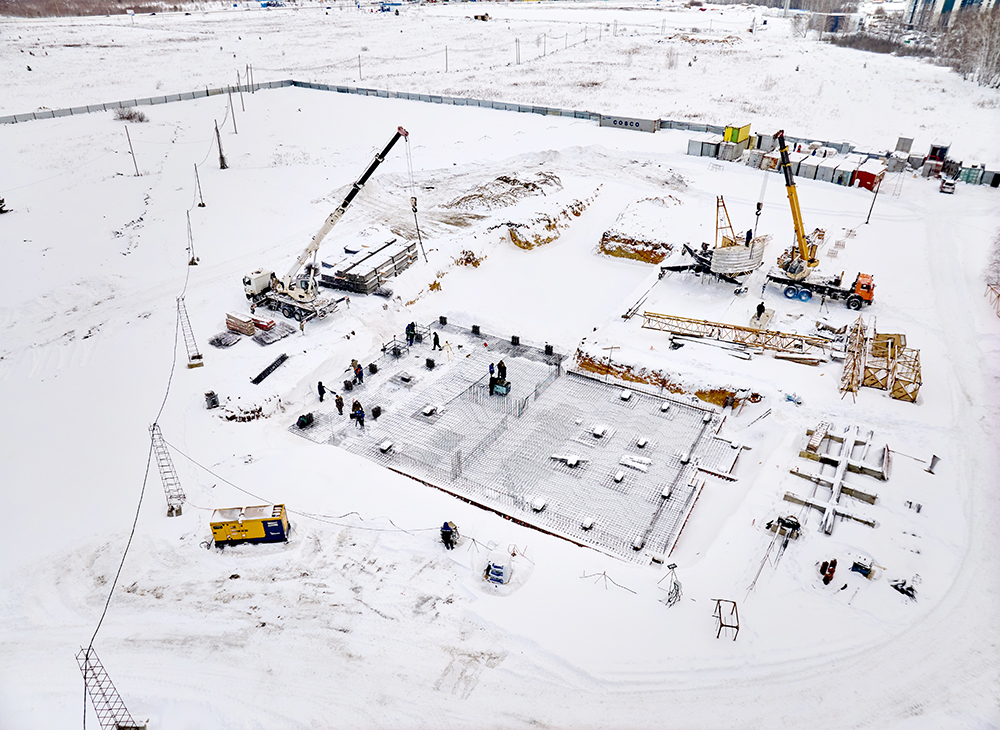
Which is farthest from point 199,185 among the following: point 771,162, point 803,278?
point 771,162

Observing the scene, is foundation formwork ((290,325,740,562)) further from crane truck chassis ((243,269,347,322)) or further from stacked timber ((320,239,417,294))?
stacked timber ((320,239,417,294))

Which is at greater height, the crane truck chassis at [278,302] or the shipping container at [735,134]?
the shipping container at [735,134]

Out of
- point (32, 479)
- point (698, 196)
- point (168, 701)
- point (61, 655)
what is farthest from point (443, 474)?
point (698, 196)

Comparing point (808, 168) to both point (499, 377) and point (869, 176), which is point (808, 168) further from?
point (499, 377)

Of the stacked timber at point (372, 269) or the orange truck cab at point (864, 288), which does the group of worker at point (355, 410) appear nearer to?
the stacked timber at point (372, 269)

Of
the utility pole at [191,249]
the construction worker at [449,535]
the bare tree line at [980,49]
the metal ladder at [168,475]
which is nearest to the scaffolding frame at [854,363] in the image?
the construction worker at [449,535]

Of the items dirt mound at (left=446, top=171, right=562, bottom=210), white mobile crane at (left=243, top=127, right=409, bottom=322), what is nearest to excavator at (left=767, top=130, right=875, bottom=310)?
dirt mound at (left=446, top=171, right=562, bottom=210)
